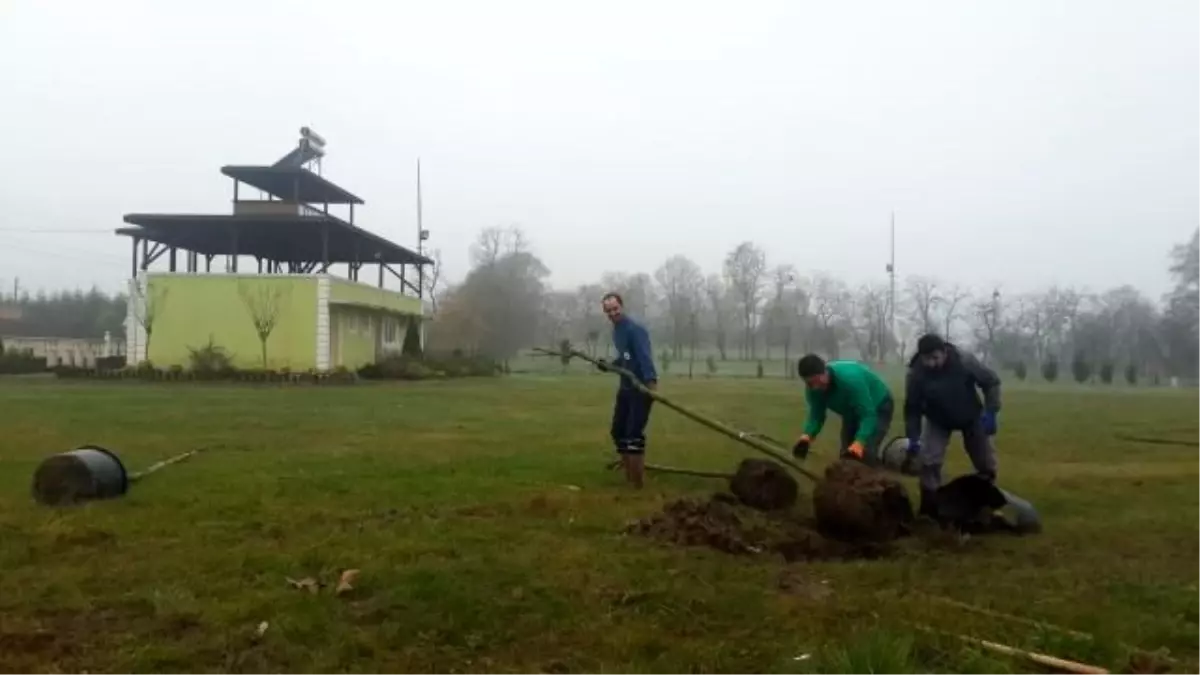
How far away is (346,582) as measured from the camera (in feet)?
18.3

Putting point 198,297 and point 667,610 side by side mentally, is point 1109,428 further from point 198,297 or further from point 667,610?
point 198,297

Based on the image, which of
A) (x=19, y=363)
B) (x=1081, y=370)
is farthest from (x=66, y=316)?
(x=1081, y=370)

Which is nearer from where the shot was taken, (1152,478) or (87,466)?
(87,466)

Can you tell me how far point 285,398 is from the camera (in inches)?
1033

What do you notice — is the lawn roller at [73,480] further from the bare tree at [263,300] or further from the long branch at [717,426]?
the bare tree at [263,300]

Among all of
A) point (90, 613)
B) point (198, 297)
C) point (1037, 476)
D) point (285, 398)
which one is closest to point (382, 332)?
point (198, 297)

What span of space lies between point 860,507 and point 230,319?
3679 cm

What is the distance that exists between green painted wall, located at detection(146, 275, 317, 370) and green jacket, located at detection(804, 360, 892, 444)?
110 ft

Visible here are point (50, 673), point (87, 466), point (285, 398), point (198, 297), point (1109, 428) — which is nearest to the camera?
point (50, 673)

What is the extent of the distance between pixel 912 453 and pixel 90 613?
6401 mm

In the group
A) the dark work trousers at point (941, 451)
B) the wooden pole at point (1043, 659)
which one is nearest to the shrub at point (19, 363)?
the dark work trousers at point (941, 451)

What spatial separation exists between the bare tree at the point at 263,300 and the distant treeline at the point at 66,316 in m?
44.5

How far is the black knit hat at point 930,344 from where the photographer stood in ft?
25.6

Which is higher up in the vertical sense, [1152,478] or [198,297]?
[198,297]
